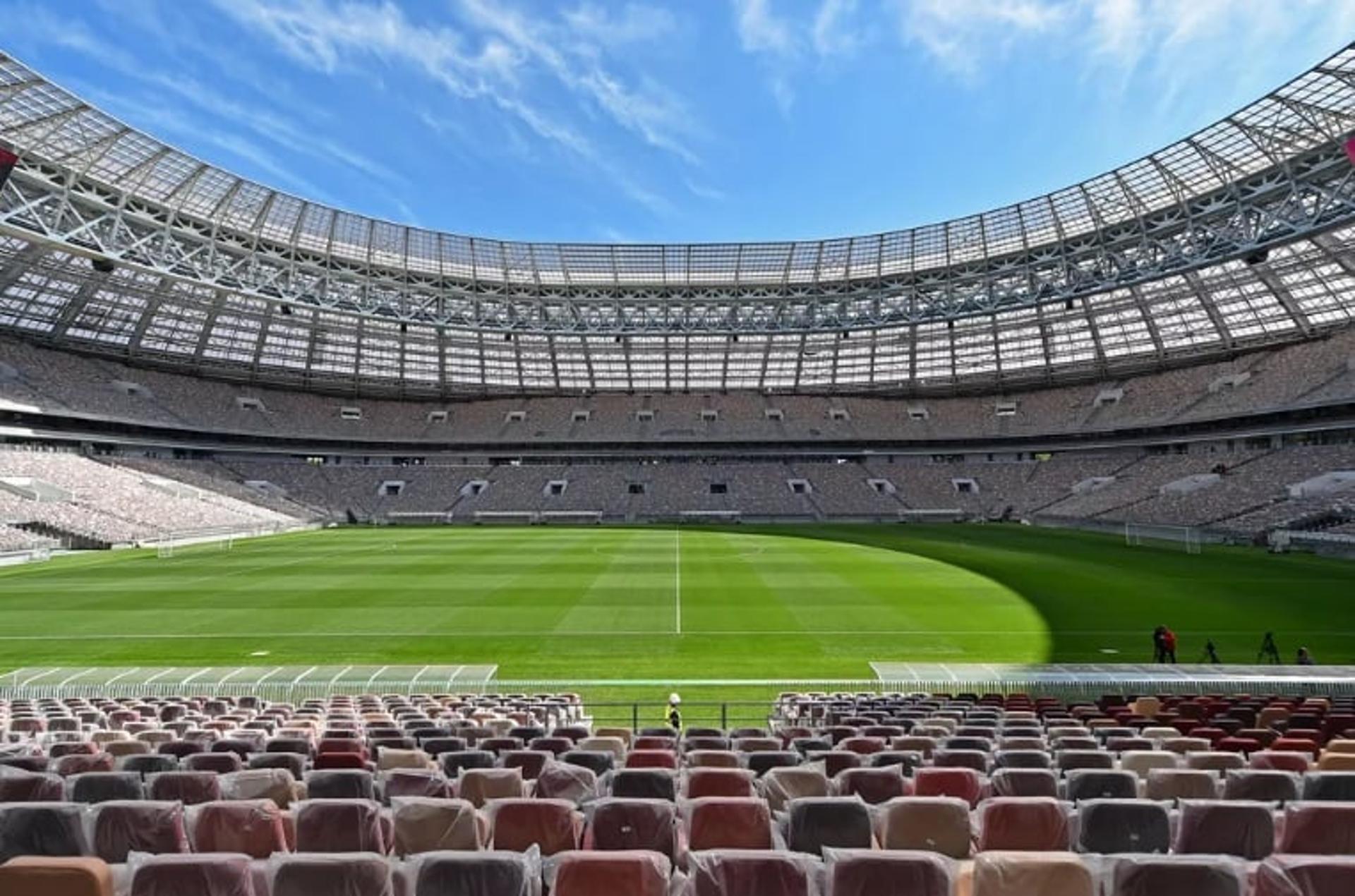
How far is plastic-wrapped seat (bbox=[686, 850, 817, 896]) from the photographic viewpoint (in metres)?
3.57

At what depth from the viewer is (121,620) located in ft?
76.7

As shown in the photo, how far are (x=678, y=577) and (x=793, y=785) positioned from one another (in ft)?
86.9

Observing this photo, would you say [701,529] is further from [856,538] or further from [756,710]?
[756,710]

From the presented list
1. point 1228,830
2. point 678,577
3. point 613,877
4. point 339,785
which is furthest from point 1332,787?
point 678,577

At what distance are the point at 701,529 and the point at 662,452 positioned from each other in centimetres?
2285

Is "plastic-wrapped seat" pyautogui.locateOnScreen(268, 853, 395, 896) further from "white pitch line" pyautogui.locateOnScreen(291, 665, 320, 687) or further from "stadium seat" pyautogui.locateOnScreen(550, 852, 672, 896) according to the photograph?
"white pitch line" pyautogui.locateOnScreen(291, 665, 320, 687)

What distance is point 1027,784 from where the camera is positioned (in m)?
6.08

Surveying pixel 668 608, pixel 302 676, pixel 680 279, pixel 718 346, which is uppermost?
pixel 680 279

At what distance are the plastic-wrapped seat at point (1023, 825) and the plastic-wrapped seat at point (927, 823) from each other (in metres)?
0.15

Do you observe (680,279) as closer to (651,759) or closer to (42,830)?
(651,759)

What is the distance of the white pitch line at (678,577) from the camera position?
80.6 feet

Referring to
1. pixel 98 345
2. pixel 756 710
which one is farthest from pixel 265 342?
pixel 756 710

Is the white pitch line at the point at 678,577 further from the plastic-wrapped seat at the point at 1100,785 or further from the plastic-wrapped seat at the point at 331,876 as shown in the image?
the plastic-wrapped seat at the point at 331,876

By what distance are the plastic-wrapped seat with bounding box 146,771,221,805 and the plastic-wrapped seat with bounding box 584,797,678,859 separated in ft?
11.1
